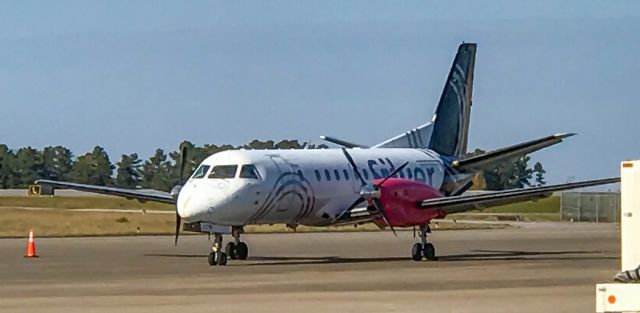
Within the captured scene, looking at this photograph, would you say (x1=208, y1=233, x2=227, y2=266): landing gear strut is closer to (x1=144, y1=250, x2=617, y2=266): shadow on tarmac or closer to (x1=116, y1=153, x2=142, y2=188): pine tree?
(x1=144, y1=250, x2=617, y2=266): shadow on tarmac

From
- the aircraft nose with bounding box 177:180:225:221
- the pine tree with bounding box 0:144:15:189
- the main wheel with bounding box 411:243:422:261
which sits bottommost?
the main wheel with bounding box 411:243:422:261

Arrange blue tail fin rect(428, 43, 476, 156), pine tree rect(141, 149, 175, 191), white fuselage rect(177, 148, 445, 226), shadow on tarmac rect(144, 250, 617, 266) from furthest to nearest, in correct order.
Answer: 1. pine tree rect(141, 149, 175, 191)
2. blue tail fin rect(428, 43, 476, 156)
3. shadow on tarmac rect(144, 250, 617, 266)
4. white fuselage rect(177, 148, 445, 226)

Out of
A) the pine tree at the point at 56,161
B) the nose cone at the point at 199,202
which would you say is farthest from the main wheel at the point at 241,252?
the pine tree at the point at 56,161

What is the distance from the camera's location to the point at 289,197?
32.7 metres

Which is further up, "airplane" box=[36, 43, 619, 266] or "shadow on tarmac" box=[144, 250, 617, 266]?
"airplane" box=[36, 43, 619, 266]

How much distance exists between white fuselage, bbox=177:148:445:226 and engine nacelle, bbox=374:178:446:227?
176 cm

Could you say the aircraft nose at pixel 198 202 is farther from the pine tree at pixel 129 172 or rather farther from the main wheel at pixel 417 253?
the pine tree at pixel 129 172

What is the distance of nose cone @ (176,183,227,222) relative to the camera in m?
30.6

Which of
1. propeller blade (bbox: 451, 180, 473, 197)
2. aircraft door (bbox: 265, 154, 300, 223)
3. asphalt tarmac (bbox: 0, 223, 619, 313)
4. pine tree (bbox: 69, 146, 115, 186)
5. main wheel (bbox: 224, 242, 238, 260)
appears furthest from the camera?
pine tree (bbox: 69, 146, 115, 186)

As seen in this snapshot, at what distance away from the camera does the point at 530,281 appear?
2391cm

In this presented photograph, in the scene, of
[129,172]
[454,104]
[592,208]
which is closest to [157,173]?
[129,172]

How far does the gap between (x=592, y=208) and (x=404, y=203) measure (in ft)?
140

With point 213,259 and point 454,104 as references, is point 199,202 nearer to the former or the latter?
point 213,259

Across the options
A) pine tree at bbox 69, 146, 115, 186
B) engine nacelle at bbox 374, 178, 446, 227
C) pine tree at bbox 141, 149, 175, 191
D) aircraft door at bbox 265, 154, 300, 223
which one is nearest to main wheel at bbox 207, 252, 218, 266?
aircraft door at bbox 265, 154, 300, 223
